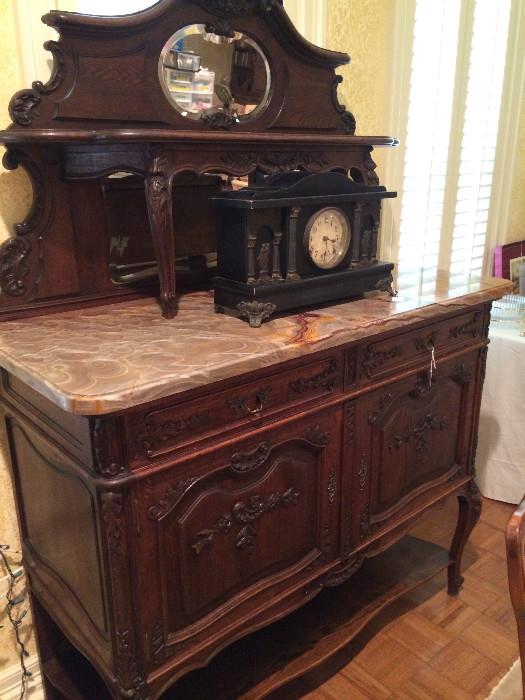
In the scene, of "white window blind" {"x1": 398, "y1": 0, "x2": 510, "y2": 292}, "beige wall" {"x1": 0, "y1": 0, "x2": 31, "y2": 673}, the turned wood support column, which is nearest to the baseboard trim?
"beige wall" {"x1": 0, "y1": 0, "x2": 31, "y2": 673}

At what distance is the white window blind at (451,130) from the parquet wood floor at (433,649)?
109 cm

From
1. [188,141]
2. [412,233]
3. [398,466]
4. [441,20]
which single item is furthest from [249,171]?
[441,20]

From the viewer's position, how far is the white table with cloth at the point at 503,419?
2.38 metres

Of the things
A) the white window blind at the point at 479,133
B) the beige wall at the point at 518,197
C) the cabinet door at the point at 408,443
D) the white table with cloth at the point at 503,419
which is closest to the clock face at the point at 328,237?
the cabinet door at the point at 408,443

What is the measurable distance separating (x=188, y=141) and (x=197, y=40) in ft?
1.06

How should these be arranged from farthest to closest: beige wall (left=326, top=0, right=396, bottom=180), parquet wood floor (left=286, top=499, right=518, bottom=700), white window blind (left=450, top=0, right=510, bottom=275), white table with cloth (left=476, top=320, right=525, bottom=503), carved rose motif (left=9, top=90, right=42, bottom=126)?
white window blind (left=450, top=0, right=510, bottom=275) → white table with cloth (left=476, top=320, right=525, bottom=503) → beige wall (left=326, top=0, right=396, bottom=180) → parquet wood floor (left=286, top=499, right=518, bottom=700) → carved rose motif (left=9, top=90, right=42, bottom=126)

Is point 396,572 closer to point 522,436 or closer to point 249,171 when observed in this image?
point 522,436

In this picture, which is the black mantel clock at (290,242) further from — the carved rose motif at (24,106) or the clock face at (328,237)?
the carved rose motif at (24,106)

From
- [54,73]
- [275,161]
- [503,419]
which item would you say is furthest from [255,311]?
[503,419]

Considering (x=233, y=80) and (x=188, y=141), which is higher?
(x=233, y=80)

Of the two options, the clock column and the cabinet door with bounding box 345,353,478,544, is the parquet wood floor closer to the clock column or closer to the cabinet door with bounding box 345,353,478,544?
the cabinet door with bounding box 345,353,478,544

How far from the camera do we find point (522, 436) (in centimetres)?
242

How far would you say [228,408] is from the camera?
1.11 meters

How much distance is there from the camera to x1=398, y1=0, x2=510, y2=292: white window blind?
2.20m
